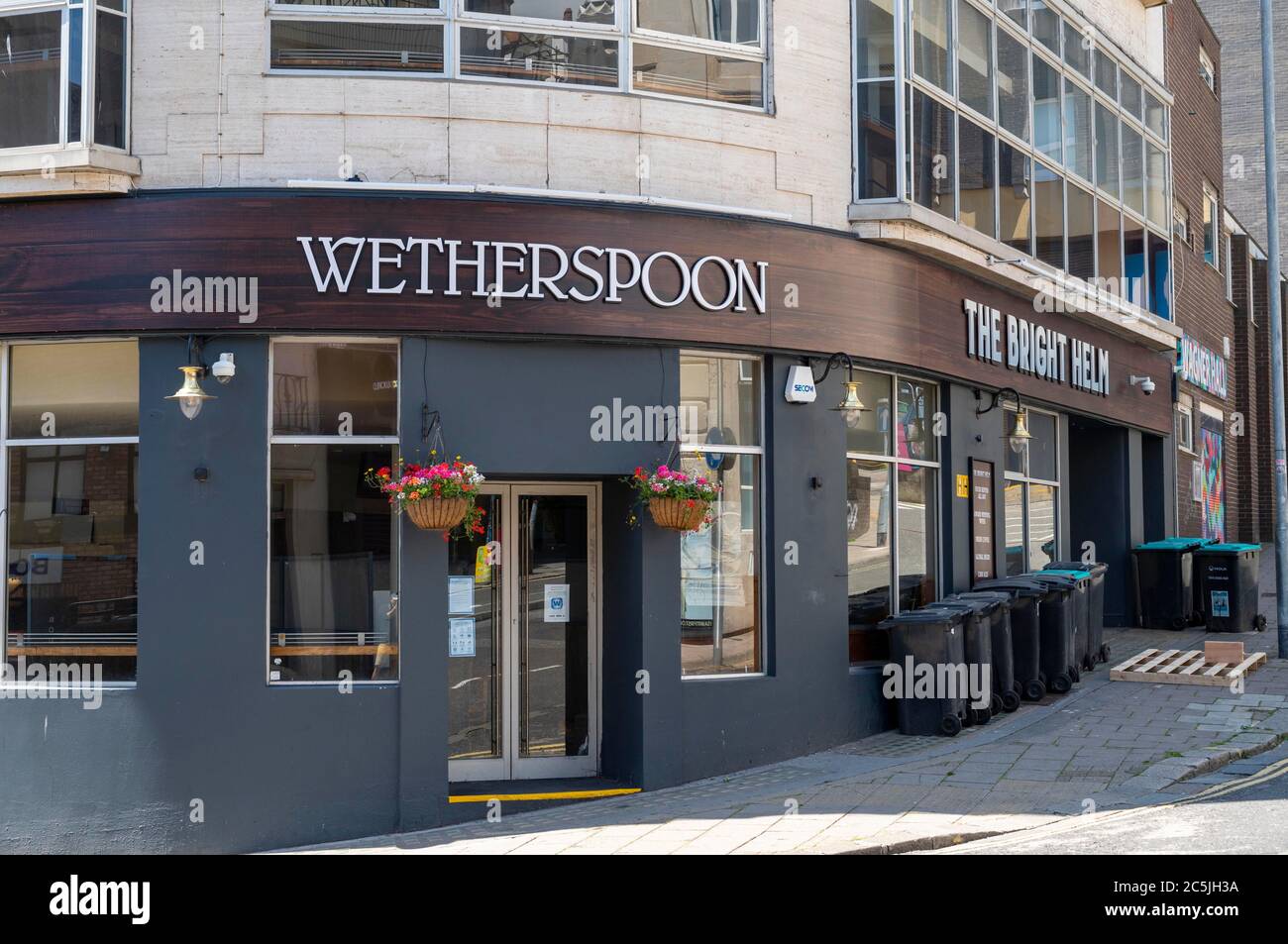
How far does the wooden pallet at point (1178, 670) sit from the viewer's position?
46.6 ft

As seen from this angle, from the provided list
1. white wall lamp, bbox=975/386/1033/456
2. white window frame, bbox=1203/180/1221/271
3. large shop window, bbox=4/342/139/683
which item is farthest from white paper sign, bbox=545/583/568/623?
white window frame, bbox=1203/180/1221/271

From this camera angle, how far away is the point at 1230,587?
60.6 feet

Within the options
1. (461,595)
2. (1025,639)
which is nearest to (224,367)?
(461,595)

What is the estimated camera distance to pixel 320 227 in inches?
389

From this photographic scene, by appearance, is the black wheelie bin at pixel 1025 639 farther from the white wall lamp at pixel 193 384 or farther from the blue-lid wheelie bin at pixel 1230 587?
the white wall lamp at pixel 193 384

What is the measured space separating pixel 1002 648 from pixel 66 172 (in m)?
8.98

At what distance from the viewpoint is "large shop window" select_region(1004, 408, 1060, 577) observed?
16.1m

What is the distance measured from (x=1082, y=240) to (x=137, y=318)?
11824mm

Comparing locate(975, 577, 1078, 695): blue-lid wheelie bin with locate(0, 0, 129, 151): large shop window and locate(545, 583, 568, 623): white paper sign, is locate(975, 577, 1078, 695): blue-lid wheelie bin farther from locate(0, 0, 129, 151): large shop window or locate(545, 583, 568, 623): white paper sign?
locate(0, 0, 129, 151): large shop window

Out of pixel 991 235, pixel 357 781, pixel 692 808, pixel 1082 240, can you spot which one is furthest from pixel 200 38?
pixel 1082 240

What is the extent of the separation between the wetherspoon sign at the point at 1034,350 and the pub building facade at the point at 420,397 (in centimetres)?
228

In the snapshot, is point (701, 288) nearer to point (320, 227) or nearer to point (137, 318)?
point (320, 227)

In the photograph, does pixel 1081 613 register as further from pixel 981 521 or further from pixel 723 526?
pixel 723 526

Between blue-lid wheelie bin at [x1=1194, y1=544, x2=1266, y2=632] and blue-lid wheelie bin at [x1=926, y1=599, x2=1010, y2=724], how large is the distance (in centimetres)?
757
